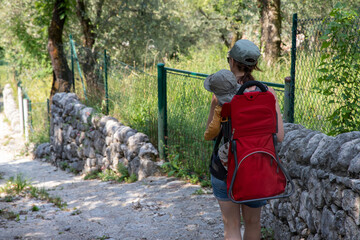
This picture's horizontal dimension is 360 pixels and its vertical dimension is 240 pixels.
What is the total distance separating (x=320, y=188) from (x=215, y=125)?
99 centimetres

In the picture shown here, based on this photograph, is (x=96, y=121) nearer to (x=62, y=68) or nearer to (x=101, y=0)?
(x=62, y=68)

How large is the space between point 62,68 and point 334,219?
34.3 ft

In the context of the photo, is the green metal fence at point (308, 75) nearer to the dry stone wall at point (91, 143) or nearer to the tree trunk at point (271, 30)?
the dry stone wall at point (91, 143)

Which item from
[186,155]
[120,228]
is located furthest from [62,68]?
[120,228]

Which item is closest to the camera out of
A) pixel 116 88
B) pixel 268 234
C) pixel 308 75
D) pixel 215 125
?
pixel 215 125

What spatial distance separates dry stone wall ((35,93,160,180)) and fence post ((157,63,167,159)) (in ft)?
0.70

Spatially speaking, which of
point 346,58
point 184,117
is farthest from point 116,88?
point 346,58

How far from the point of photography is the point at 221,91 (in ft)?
8.06

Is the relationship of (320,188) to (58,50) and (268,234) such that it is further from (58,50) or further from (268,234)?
(58,50)

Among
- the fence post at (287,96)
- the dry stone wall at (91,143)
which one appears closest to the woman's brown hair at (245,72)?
the fence post at (287,96)

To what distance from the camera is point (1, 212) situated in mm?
5188

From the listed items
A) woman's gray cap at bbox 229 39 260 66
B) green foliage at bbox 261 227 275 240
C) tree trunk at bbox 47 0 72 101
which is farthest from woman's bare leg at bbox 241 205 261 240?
tree trunk at bbox 47 0 72 101

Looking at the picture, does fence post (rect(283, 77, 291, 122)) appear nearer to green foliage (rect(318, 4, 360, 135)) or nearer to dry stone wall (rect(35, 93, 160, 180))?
green foliage (rect(318, 4, 360, 135))

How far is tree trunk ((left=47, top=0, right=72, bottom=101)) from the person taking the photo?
38.0 feet
